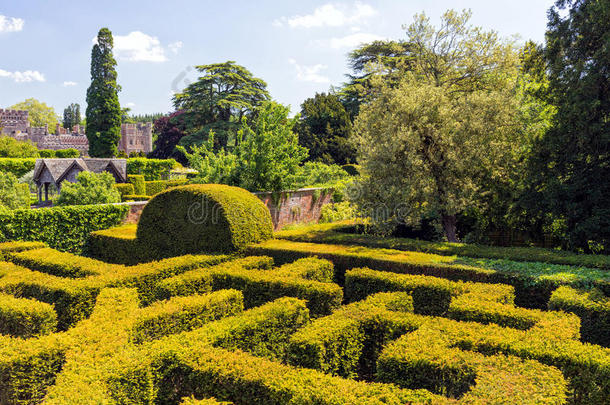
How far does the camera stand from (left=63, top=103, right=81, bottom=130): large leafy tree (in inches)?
4402

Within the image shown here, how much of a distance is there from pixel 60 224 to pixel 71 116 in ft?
385

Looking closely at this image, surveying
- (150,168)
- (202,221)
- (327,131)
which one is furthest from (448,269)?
(150,168)

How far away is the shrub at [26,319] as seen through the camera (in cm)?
668

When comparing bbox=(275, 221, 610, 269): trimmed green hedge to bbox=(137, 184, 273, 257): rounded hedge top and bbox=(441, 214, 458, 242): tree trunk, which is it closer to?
bbox=(137, 184, 273, 257): rounded hedge top

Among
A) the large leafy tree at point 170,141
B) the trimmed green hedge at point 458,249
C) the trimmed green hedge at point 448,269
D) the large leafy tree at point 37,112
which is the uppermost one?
the large leafy tree at point 37,112

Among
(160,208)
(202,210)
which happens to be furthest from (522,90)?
(160,208)

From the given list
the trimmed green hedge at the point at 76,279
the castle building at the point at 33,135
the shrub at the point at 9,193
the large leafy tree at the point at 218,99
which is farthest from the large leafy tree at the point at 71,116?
the trimmed green hedge at the point at 76,279

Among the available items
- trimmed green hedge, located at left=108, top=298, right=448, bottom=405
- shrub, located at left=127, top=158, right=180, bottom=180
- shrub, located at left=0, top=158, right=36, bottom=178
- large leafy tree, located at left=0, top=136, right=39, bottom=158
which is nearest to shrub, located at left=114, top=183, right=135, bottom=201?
shrub, located at left=127, top=158, right=180, bottom=180

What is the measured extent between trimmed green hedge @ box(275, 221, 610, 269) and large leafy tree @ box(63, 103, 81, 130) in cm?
11916

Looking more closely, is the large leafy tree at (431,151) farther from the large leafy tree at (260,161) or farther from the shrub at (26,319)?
the shrub at (26,319)

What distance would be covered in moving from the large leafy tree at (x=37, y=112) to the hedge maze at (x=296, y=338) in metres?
103

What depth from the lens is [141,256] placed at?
11836mm

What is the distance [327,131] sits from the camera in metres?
39.7

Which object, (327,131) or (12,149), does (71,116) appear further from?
(327,131)
